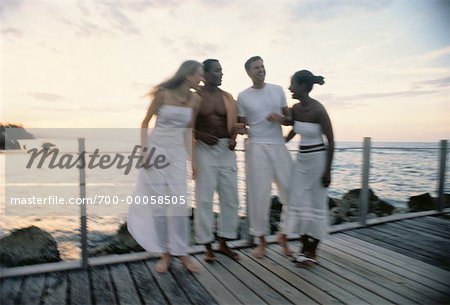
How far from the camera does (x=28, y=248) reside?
12.4ft

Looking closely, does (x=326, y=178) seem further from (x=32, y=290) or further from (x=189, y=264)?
(x=32, y=290)

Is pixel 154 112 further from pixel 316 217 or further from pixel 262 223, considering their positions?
pixel 316 217

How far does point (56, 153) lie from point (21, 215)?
26.0 feet

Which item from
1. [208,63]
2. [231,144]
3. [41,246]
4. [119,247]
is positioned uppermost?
[208,63]

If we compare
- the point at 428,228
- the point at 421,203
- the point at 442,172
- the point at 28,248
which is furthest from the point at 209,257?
the point at 421,203

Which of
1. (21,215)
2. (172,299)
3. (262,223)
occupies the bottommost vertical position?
(21,215)

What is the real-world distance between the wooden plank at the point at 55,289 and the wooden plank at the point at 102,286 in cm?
20

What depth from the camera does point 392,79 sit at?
581 cm

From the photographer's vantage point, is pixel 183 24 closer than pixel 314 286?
No

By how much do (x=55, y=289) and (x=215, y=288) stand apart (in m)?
1.16

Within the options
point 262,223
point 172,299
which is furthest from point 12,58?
point 262,223

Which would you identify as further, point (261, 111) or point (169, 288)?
point (261, 111)

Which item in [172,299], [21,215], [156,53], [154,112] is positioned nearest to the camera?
[172,299]

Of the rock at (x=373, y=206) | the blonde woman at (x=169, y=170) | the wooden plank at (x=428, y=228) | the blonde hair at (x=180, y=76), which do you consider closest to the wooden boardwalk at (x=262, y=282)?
the blonde woman at (x=169, y=170)
